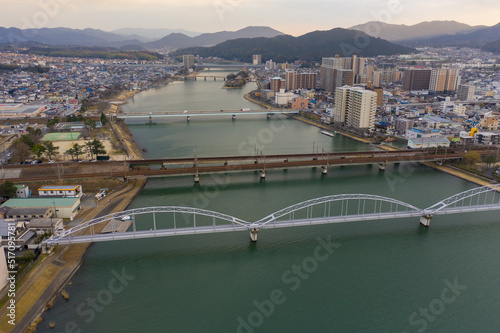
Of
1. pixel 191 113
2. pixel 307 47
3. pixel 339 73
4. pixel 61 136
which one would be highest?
pixel 307 47

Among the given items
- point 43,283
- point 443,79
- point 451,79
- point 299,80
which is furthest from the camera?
point 299,80

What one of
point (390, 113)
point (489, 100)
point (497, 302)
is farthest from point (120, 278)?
point (489, 100)

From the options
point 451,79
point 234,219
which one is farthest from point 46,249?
point 451,79

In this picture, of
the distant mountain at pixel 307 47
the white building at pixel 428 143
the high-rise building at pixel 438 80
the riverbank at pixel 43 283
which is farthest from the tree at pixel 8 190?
the distant mountain at pixel 307 47

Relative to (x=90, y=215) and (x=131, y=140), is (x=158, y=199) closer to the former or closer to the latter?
(x=90, y=215)

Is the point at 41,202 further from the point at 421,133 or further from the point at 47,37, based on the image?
the point at 47,37
